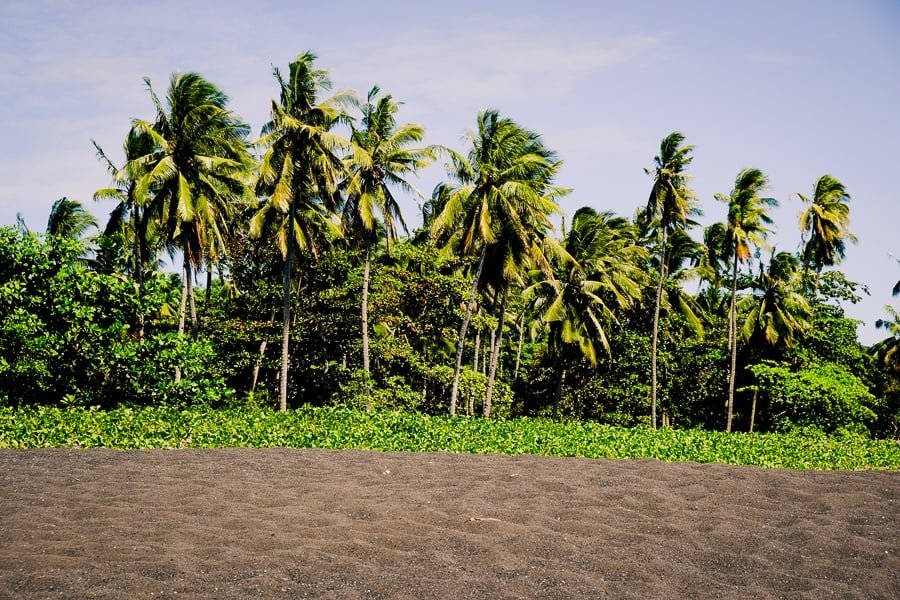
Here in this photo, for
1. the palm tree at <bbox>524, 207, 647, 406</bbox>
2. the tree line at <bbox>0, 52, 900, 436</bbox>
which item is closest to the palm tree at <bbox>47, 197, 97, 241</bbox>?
the tree line at <bbox>0, 52, 900, 436</bbox>

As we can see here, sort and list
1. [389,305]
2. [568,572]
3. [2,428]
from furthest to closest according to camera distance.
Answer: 1. [389,305]
2. [2,428]
3. [568,572]

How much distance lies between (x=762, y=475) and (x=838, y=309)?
941 inches

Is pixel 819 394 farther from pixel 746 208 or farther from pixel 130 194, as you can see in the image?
pixel 130 194

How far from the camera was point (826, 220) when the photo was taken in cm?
3184

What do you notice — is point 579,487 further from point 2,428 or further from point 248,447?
point 2,428

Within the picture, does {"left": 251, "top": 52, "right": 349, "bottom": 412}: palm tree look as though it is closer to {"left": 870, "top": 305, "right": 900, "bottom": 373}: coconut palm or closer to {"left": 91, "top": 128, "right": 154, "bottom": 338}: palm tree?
{"left": 91, "top": 128, "right": 154, "bottom": 338}: palm tree

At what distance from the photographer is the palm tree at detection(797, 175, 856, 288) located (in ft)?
104

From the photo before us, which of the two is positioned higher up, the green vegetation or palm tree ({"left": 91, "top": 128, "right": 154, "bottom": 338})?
palm tree ({"left": 91, "top": 128, "right": 154, "bottom": 338})

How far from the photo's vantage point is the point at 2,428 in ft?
43.9

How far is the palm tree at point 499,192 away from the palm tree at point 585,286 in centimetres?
376

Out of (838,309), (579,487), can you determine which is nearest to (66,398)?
(579,487)

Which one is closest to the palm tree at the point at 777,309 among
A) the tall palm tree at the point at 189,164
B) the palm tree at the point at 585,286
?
the palm tree at the point at 585,286

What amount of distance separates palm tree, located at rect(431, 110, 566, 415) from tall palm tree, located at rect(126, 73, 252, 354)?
685 cm

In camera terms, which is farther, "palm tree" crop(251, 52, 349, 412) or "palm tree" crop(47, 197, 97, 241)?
"palm tree" crop(47, 197, 97, 241)
